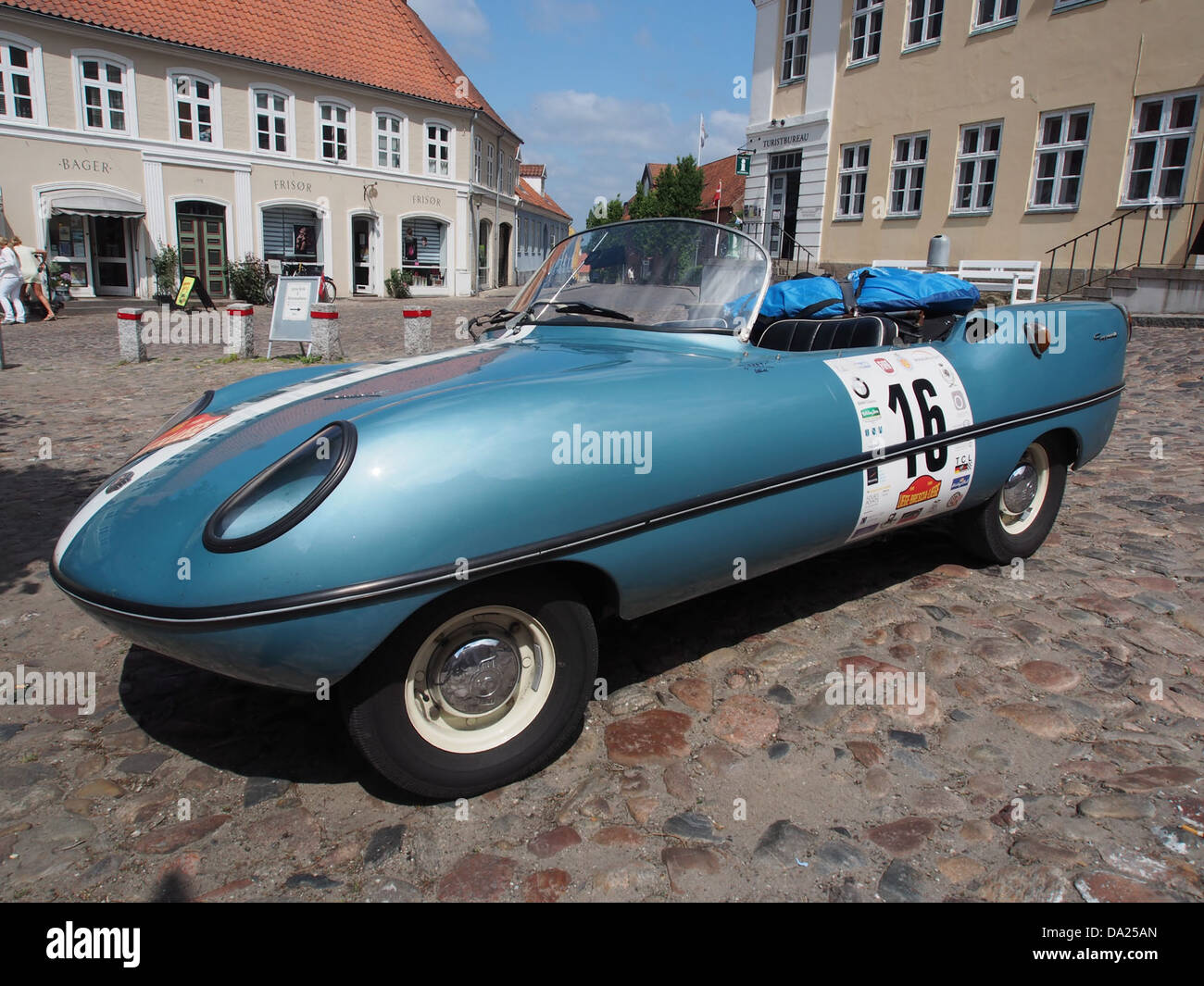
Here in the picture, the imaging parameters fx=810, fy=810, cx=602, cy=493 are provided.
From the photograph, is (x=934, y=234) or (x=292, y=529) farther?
(x=934, y=234)

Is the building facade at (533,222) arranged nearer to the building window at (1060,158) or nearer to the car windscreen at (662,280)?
the building window at (1060,158)

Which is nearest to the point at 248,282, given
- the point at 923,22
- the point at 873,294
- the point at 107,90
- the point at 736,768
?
the point at 107,90

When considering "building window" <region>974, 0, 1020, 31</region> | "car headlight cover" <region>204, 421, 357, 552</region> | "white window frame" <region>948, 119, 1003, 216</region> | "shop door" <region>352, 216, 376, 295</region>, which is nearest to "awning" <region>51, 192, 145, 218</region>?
"shop door" <region>352, 216, 376, 295</region>

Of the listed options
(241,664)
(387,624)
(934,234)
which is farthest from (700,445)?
(934,234)

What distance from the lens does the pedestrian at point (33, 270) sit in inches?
662

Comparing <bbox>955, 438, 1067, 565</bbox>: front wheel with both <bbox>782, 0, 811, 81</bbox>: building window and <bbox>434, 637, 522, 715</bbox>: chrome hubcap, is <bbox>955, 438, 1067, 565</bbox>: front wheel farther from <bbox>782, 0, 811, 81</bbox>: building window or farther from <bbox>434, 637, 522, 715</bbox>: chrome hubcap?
<bbox>782, 0, 811, 81</bbox>: building window

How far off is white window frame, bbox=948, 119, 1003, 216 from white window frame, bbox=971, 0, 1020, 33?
180 centimetres

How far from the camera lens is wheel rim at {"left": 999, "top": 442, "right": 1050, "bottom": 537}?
386cm

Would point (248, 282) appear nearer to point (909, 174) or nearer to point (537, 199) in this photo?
point (909, 174)

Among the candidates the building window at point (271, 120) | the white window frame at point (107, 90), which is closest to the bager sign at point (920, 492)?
the white window frame at point (107, 90)

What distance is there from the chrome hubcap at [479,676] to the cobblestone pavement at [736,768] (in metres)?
0.29
